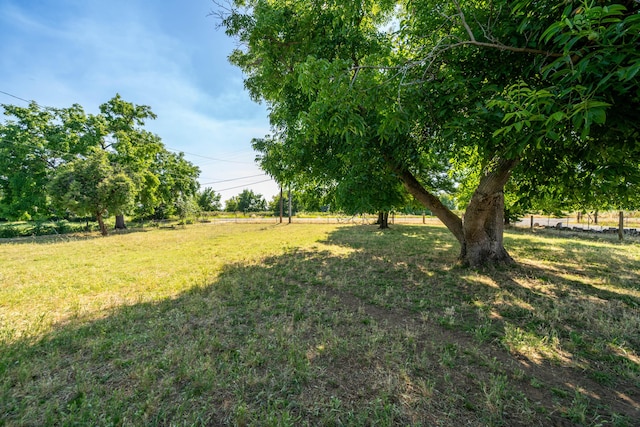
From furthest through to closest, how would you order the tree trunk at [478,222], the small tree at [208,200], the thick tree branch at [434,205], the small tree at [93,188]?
the small tree at [208,200], the small tree at [93,188], the thick tree branch at [434,205], the tree trunk at [478,222]

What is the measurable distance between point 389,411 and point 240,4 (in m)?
9.31

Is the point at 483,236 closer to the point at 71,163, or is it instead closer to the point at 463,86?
the point at 463,86

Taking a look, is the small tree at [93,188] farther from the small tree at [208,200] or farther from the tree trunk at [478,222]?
the small tree at [208,200]

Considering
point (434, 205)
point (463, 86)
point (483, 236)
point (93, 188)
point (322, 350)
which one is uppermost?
point (463, 86)

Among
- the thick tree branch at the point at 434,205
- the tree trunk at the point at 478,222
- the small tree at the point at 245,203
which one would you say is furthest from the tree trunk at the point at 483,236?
the small tree at the point at 245,203

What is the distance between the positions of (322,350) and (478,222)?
5636 millimetres

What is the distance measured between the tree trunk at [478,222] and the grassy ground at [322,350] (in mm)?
1025

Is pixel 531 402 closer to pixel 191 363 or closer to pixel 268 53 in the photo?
pixel 191 363

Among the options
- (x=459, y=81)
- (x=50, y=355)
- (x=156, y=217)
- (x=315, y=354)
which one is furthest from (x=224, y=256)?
(x=156, y=217)

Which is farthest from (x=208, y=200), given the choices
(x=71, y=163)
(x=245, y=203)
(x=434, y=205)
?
(x=434, y=205)

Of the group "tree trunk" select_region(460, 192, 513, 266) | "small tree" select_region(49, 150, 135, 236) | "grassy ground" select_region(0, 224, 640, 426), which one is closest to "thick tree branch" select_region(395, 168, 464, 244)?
"tree trunk" select_region(460, 192, 513, 266)

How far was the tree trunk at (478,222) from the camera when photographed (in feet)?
20.3

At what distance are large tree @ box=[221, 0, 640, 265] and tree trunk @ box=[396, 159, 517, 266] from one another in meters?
0.03

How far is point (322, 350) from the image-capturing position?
2883 mm
